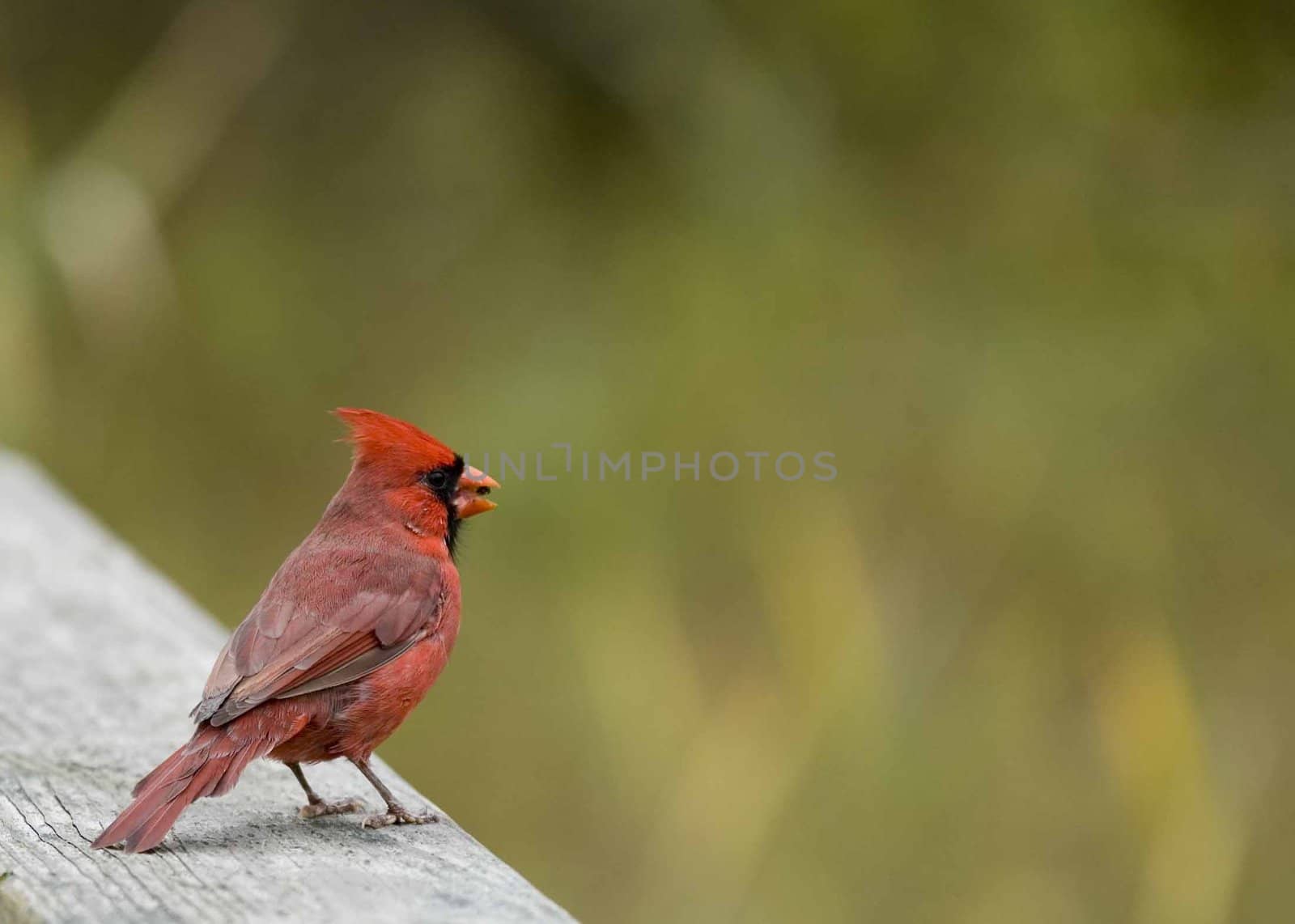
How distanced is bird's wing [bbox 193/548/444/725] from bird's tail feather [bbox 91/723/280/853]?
27 millimetres

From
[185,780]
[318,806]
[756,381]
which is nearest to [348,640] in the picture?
[318,806]

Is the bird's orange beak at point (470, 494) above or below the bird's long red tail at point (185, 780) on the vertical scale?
above

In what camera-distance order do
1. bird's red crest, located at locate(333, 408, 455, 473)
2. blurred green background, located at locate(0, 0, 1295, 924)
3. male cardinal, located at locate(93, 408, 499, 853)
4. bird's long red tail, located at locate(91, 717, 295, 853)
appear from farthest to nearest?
blurred green background, located at locate(0, 0, 1295, 924) < bird's red crest, located at locate(333, 408, 455, 473) < male cardinal, located at locate(93, 408, 499, 853) < bird's long red tail, located at locate(91, 717, 295, 853)

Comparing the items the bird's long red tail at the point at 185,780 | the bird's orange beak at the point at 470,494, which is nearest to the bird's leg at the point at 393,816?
the bird's long red tail at the point at 185,780

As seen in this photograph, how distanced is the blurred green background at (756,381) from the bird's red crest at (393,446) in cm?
100

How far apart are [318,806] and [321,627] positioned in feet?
0.60

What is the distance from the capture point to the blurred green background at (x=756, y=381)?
2.78 metres

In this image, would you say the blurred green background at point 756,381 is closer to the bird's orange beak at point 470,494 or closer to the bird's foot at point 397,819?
the bird's orange beak at point 470,494

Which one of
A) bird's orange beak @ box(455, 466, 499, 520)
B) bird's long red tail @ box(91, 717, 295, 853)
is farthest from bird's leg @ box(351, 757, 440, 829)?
bird's orange beak @ box(455, 466, 499, 520)

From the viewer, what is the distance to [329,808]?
5.59 ft

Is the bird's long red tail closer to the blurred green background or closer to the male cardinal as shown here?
the male cardinal

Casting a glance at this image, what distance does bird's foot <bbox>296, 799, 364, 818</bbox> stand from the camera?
5.51 ft

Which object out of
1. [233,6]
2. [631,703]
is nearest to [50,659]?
[631,703]

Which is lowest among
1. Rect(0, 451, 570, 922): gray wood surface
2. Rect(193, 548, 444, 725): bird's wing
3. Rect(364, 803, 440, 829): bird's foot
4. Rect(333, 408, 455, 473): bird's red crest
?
Rect(0, 451, 570, 922): gray wood surface
